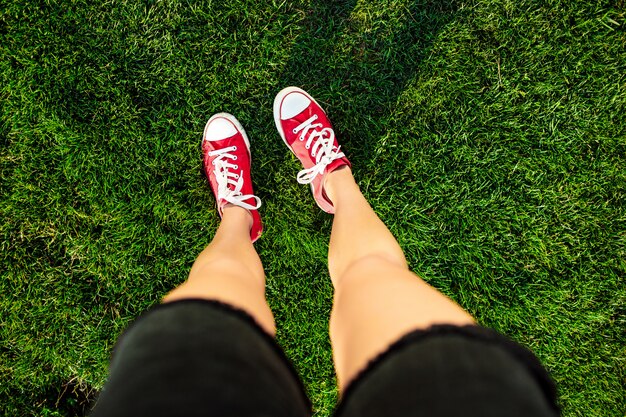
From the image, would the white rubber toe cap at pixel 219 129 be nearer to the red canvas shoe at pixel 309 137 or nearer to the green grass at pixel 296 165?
the green grass at pixel 296 165

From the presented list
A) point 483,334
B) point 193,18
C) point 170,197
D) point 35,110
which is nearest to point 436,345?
point 483,334

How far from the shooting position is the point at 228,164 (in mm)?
2191

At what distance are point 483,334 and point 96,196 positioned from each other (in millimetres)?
2057

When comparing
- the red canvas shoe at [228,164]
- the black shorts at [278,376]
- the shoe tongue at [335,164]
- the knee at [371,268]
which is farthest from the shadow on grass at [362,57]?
the black shorts at [278,376]

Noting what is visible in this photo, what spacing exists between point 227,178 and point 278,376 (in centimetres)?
133

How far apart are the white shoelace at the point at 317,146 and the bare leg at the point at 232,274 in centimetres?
40

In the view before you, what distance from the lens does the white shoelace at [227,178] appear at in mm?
2139

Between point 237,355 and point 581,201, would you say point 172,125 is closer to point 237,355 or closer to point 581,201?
point 237,355

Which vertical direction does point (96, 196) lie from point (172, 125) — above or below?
below

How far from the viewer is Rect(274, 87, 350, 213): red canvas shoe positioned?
2170 millimetres

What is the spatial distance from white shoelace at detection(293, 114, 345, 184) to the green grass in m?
0.11

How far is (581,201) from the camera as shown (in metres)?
2.25

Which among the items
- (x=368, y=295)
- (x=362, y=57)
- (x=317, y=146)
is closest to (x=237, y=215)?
(x=317, y=146)

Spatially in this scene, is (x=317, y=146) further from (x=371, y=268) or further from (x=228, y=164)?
(x=371, y=268)
